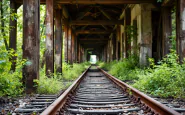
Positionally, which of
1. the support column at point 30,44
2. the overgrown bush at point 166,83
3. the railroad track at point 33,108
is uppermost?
the support column at point 30,44

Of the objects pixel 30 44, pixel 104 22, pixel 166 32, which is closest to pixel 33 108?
pixel 30 44

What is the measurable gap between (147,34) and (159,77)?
18.6ft

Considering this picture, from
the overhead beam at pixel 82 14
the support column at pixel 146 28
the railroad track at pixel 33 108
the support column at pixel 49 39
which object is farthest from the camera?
the overhead beam at pixel 82 14

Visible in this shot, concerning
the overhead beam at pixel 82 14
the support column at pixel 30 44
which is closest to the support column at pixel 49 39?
the support column at pixel 30 44

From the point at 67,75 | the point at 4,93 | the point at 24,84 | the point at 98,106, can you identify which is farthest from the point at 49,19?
the point at 98,106

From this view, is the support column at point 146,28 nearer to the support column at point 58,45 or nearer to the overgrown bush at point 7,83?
the support column at point 58,45

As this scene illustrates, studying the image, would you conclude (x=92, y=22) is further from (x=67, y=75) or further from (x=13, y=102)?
(x=13, y=102)

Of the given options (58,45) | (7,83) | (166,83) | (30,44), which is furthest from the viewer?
(58,45)

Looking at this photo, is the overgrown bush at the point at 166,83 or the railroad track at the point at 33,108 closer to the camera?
the railroad track at the point at 33,108

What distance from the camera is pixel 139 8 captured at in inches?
462

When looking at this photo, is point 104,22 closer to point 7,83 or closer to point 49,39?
point 49,39

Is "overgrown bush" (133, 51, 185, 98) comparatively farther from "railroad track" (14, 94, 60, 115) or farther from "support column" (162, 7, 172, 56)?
"support column" (162, 7, 172, 56)

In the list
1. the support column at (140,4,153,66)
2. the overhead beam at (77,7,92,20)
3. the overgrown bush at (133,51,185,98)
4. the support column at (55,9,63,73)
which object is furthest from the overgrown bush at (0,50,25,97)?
the overhead beam at (77,7,92,20)

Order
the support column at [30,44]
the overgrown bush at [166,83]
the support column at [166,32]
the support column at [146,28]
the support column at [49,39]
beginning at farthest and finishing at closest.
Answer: the support column at [146,28]
the support column at [166,32]
the support column at [49,39]
the support column at [30,44]
the overgrown bush at [166,83]
